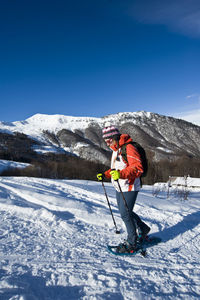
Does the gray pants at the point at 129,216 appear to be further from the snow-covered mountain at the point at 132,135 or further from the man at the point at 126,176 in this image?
the snow-covered mountain at the point at 132,135

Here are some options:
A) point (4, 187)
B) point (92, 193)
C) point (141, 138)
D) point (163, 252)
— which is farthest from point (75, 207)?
point (141, 138)

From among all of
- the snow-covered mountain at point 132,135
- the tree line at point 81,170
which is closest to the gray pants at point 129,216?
A: the tree line at point 81,170

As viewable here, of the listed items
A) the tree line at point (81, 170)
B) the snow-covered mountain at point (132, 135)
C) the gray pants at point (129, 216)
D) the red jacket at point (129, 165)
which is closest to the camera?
the red jacket at point (129, 165)

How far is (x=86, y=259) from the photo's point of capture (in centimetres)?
304

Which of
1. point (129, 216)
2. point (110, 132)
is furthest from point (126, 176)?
point (110, 132)

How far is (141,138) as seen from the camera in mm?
162625

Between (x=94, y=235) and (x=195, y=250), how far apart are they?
1.87 m

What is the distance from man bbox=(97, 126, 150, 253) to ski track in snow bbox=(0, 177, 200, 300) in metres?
0.33

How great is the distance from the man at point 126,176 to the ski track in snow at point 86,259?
1.10 ft

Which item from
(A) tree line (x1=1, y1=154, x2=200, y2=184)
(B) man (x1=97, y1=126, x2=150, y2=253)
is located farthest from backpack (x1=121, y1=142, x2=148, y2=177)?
(A) tree line (x1=1, y1=154, x2=200, y2=184)

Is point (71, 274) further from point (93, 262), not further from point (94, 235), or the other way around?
point (94, 235)

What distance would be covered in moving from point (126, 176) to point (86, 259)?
1392mm

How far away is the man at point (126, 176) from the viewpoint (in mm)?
3223

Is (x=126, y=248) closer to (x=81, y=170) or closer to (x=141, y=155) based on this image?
(x=141, y=155)
